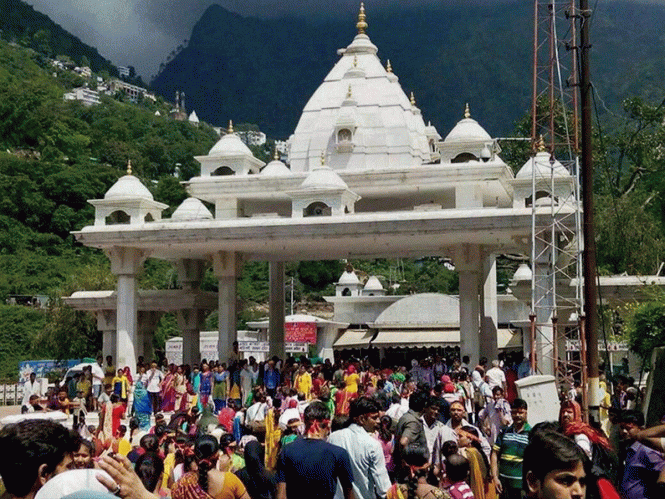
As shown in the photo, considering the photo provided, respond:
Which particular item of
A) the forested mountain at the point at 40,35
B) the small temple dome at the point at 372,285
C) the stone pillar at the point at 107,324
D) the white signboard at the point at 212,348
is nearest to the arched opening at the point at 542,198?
the stone pillar at the point at 107,324

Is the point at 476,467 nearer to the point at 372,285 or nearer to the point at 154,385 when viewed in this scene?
the point at 154,385

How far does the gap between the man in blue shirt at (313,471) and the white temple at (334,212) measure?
16.3m

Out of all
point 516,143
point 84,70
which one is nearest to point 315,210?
point 516,143

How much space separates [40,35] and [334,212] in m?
126

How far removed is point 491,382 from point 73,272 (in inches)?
1409

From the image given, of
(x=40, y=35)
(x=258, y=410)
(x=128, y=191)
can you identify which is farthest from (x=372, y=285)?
(x=40, y=35)

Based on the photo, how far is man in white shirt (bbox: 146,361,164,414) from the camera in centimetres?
2097

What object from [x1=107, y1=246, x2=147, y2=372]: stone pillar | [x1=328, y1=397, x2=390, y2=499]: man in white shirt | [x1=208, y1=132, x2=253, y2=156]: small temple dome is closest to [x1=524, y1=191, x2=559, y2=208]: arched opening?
[x1=208, y1=132, x2=253, y2=156]: small temple dome

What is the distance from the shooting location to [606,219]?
35031 millimetres

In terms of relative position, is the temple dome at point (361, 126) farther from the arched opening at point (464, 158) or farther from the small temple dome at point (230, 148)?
the small temple dome at point (230, 148)

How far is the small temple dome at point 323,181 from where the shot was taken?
24125 mm

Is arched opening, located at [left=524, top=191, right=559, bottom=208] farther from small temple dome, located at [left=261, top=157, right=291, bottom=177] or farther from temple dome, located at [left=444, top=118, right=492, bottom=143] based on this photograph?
small temple dome, located at [left=261, top=157, right=291, bottom=177]

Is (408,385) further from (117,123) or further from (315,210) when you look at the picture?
(117,123)

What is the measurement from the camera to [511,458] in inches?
305
